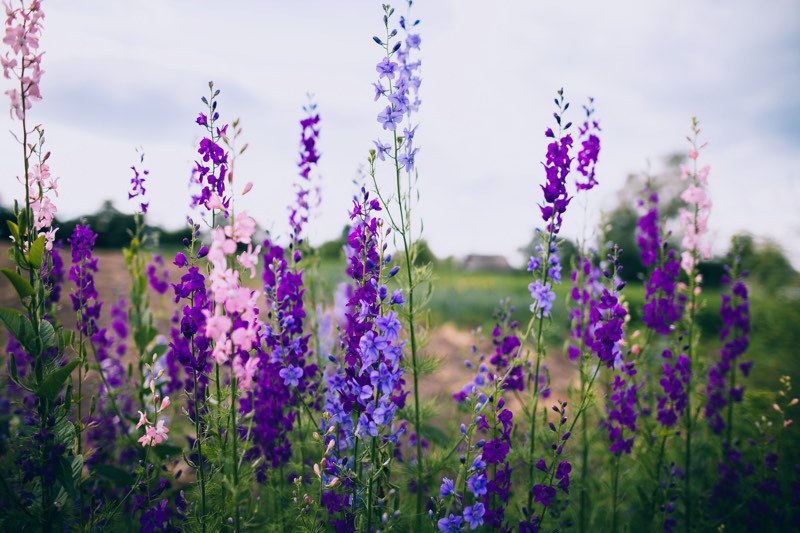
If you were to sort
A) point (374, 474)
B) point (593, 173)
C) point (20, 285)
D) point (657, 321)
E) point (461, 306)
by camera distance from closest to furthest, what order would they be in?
point (374, 474)
point (20, 285)
point (593, 173)
point (657, 321)
point (461, 306)

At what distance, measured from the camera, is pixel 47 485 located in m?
2.44

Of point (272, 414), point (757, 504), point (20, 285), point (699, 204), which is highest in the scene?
point (699, 204)

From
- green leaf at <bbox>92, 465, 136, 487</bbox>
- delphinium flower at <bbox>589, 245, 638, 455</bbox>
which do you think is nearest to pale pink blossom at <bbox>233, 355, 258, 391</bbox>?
green leaf at <bbox>92, 465, 136, 487</bbox>

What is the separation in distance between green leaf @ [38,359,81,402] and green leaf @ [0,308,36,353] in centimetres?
21

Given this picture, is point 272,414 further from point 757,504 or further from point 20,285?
point 757,504

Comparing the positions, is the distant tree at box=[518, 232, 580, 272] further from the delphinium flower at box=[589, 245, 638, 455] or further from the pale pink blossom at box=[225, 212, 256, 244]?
the pale pink blossom at box=[225, 212, 256, 244]

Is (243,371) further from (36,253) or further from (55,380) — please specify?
(36,253)

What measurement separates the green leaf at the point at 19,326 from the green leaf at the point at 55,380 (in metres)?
0.21

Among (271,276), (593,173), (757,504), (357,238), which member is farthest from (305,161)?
(757,504)

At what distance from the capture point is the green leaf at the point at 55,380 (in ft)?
7.38

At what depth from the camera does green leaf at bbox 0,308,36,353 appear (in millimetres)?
2330

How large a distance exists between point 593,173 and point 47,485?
3887 mm

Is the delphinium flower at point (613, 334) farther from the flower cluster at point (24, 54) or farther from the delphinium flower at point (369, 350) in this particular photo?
the flower cluster at point (24, 54)

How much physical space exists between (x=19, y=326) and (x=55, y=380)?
35cm
